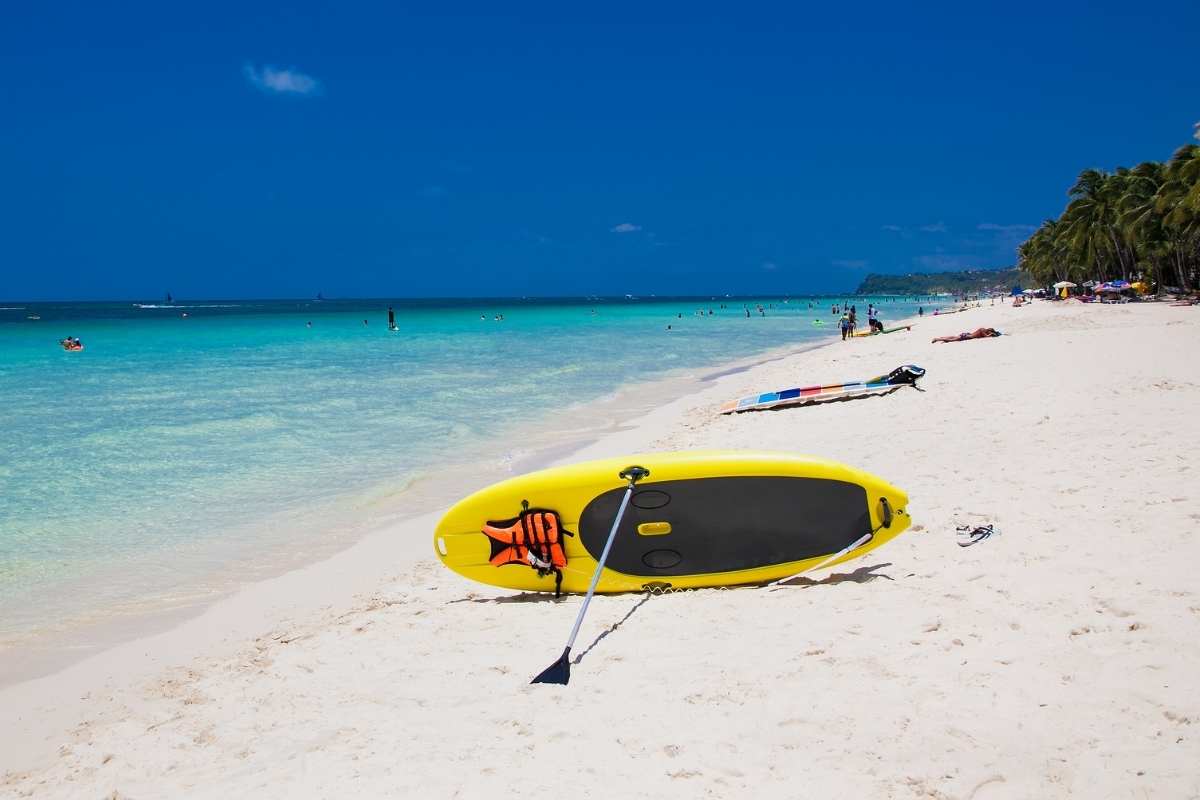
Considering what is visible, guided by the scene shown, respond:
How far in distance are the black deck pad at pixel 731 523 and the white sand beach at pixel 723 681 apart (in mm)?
248

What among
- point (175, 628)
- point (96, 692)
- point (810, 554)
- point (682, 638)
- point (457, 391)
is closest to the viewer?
point (682, 638)

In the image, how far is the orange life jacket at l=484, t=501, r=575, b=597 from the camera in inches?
194

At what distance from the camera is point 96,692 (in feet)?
13.8

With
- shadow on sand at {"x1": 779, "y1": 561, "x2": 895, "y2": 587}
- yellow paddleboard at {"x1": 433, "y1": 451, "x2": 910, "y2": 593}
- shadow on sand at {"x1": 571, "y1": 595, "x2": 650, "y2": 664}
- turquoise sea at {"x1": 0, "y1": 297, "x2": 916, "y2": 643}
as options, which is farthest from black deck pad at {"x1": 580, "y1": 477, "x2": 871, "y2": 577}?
turquoise sea at {"x1": 0, "y1": 297, "x2": 916, "y2": 643}

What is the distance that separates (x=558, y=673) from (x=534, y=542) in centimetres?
155

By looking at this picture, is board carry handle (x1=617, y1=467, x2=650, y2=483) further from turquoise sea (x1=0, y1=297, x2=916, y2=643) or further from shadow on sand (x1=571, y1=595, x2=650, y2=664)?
turquoise sea (x1=0, y1=297, x2=916, y2=643)

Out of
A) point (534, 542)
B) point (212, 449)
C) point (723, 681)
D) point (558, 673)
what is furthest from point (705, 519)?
point (212, 449)

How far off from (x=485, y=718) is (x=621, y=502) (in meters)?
1.94

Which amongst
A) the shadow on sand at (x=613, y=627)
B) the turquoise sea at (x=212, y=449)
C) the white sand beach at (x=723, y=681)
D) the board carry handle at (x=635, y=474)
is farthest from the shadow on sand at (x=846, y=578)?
the turquoise sea at (x=212, y=449)

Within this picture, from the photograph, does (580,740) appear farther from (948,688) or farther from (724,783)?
(948,688)

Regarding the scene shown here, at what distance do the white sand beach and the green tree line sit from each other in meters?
29.1

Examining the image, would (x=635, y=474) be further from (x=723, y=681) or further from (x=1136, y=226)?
(x=1136, y=226)

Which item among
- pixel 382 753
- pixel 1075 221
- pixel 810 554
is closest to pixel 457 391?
→ pixel 810 554

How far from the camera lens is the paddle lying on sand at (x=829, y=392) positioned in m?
11.0
